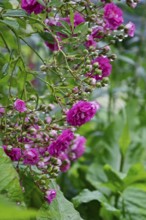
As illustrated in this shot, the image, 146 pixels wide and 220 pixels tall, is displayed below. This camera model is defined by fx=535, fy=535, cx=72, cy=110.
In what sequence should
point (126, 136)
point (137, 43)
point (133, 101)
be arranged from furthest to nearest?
point (137, 43) → point (133, 101) → point (126, 136)

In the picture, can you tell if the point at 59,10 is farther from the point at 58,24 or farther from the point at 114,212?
the point at 114,212

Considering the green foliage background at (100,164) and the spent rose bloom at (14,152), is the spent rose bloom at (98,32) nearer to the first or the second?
the green foliage background at (100,164)

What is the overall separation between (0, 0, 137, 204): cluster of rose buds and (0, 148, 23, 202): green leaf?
17 cm

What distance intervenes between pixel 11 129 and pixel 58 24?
33 cm

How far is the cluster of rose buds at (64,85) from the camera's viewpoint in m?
1.06

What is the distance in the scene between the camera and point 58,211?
112 cm

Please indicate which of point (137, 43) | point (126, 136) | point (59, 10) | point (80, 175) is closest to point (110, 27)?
point (59, 10)

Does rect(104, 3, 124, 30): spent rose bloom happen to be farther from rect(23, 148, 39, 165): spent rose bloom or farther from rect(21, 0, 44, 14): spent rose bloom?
rect(23, 148, 39, 165): spent rose bloom

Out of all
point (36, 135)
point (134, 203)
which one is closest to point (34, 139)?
point (36, 135)

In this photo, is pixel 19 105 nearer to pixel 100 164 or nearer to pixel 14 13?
pixel 14 13

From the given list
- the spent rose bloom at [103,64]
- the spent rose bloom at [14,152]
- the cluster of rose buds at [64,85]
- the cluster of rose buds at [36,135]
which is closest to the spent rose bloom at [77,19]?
the cluster of rose buds at [64,85]

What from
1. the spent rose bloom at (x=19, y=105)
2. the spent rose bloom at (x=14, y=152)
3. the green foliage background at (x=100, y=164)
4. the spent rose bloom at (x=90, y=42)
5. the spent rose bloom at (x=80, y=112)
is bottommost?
the green foliage background at (x=100, y=164)

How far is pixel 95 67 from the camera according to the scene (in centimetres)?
110

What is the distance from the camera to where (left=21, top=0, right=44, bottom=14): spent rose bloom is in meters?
1.11
